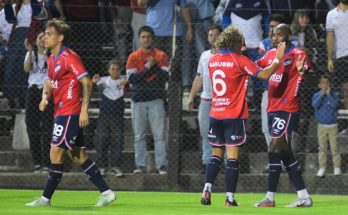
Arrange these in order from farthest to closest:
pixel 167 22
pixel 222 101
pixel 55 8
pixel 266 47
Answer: pixel 55 8 → pixel 167 22 → pixel 266 47 → pixel 222 101

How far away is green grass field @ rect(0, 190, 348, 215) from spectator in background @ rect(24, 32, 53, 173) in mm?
1024

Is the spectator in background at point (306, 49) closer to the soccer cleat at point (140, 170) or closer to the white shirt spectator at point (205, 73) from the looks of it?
the white shirt spectator at point (205, 73)

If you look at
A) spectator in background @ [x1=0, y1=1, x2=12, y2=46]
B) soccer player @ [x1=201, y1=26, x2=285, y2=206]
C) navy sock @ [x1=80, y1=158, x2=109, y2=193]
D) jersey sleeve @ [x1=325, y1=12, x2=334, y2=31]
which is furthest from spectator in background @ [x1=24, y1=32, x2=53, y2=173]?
soccer player @ [x1=201, y1=26, x2=285, y2=206]

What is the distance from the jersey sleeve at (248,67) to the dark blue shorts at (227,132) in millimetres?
607

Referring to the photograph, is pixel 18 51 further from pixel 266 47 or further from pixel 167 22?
pixel 266 47

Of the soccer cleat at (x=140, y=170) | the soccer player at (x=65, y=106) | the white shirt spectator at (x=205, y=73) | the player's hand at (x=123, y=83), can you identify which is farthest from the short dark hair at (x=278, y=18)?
the soccer player at (x=65, y=106)

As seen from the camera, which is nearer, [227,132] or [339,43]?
[227,132]

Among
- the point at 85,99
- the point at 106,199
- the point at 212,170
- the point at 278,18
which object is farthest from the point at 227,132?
the point at 278,18

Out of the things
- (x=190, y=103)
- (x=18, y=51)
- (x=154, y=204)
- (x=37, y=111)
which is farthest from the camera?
(x=18, y=51)

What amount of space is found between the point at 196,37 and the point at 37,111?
290cm

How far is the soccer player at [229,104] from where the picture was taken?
12.4m

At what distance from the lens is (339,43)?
1677 centimetres

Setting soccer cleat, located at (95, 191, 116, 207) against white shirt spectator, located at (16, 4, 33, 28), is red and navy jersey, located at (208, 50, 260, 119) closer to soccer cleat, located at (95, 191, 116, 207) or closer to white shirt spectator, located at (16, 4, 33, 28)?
soccer cleat, located at (95, 191, 116, 207)

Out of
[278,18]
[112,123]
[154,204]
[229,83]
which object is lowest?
[154,204]
